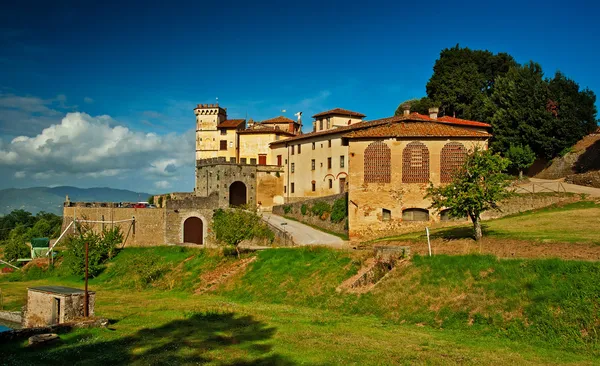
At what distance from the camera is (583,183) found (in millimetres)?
41750

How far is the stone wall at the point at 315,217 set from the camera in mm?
40388

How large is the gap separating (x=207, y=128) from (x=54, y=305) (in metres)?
52.3

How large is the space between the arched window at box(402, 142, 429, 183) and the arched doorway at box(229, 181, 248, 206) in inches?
1045

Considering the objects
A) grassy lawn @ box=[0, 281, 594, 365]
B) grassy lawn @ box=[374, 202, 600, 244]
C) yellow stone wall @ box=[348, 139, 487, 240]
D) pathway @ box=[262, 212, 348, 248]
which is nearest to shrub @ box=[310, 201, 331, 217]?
pathway @ box=[262, 212, 348, 248]

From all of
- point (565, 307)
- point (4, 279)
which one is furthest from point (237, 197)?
point (565, 307)

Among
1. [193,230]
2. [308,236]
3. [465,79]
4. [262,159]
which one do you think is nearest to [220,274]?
[308,236]

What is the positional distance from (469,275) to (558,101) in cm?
3650

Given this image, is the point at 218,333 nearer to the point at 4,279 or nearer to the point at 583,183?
the point at 583,183

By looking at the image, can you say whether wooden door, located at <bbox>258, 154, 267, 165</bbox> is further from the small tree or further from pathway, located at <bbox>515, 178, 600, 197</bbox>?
the small tree

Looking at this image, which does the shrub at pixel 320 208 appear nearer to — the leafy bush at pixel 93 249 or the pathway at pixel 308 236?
the pathway at pixel 308 236

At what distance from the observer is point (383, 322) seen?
1889cm

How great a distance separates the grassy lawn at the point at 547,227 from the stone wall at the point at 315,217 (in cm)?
792

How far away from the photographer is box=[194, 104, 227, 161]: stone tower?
71125mm

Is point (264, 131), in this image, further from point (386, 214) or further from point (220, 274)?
point (220, 274)
